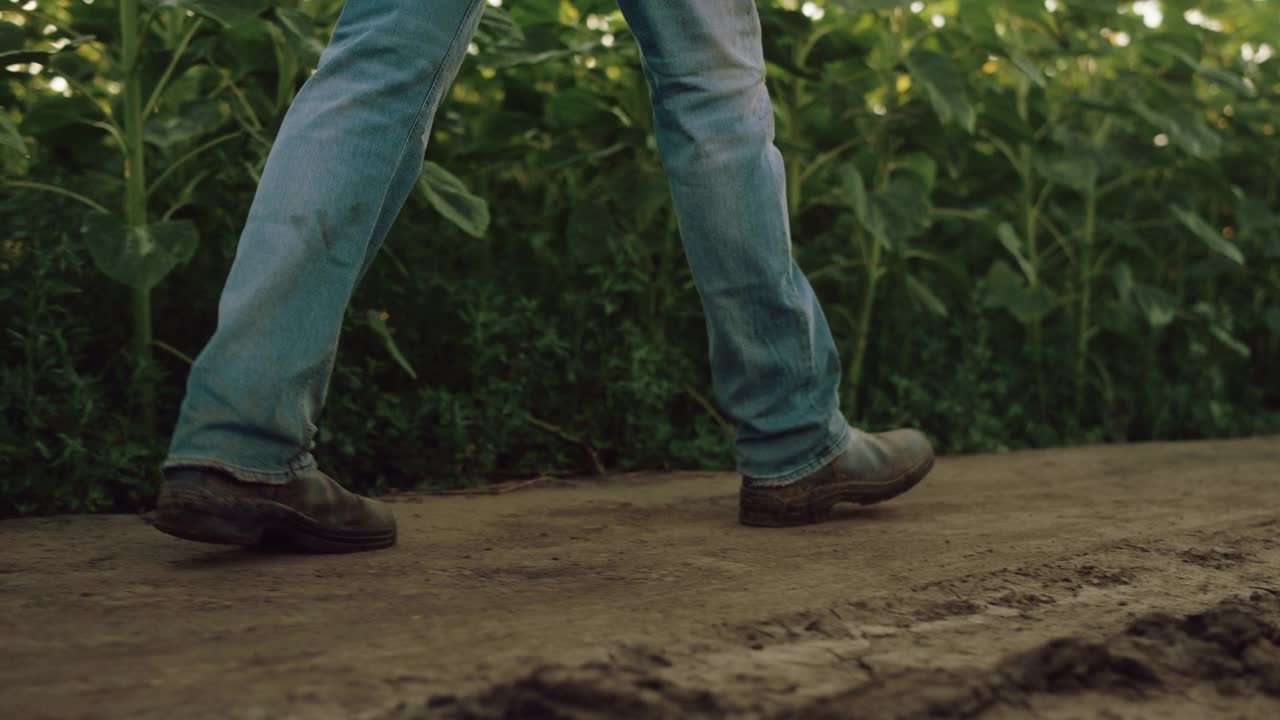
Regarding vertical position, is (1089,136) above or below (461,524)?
above

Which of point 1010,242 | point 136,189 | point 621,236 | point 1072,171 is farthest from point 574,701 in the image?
point 1072,171

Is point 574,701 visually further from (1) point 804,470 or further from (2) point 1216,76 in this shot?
(2) point 1216,76

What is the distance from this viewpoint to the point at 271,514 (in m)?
1.75

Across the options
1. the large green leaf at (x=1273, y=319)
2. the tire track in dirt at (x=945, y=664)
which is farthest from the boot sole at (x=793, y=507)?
the large green leaf at (x=1273, y=319)

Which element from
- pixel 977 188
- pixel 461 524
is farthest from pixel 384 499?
pixel 977 188

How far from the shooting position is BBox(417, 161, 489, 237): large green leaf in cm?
253

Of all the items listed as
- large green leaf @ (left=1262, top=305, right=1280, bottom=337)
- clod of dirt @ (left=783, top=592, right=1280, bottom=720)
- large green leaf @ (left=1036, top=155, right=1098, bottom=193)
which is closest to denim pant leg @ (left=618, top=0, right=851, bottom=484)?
clod of dirt @ (left=783, top=592, right=1280, bottom=720)

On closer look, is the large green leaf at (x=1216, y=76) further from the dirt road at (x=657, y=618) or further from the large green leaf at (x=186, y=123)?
the large green leaf at (x=186, y=123)

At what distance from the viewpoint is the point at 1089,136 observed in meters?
4.34

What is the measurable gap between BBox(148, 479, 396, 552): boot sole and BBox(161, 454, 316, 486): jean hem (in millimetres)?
30

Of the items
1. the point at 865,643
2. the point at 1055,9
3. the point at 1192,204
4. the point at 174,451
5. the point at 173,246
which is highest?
the point at 1055,9

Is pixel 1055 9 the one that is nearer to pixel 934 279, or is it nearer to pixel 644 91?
pixel 934 279

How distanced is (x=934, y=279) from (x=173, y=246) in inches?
97.7

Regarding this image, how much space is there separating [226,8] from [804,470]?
136cm
